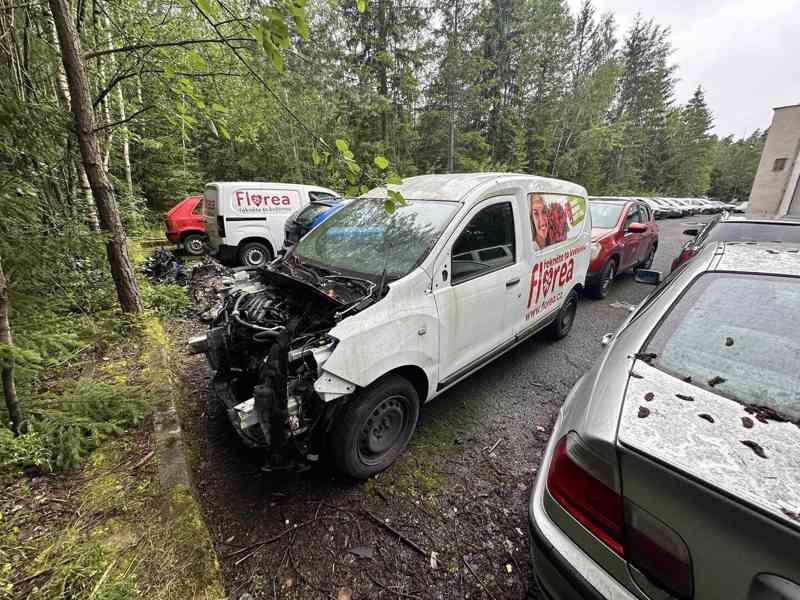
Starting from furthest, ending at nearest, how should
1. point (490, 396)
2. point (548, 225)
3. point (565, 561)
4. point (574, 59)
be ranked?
point (574, 59) → point (548, 225) → point (490, 396) → point (565, 561)

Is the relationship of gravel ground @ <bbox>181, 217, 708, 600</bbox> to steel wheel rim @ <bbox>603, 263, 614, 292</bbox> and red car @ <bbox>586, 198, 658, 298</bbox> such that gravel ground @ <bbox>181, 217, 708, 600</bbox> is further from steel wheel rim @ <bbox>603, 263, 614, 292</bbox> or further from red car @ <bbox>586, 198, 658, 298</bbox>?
steel wheel rim @ <bbox>603, 263, 614, 292</bbox>

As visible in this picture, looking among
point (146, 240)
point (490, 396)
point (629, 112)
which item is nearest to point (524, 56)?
point (629, 112)

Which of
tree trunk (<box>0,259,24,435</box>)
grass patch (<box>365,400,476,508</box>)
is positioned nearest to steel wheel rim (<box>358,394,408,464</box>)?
grass patch (<box>365,400,476,508</box>)

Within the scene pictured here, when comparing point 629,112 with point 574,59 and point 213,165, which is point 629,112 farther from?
point 213,165

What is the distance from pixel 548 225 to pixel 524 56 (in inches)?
926

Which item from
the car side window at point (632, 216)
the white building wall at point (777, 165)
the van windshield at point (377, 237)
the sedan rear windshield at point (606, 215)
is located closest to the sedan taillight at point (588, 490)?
the van windshield at point (377, 237)

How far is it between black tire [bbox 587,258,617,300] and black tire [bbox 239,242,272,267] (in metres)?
6.81

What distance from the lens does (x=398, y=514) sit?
6.61ft

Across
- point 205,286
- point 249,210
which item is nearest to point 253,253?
point 249,210

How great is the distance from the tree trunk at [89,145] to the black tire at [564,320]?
465cm

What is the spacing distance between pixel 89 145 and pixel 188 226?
588 centimetres

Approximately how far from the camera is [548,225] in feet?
11.2

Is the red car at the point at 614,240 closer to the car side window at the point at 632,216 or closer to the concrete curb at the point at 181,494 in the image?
the car side window at the point at 632,216

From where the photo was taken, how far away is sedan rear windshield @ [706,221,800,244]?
383cm
